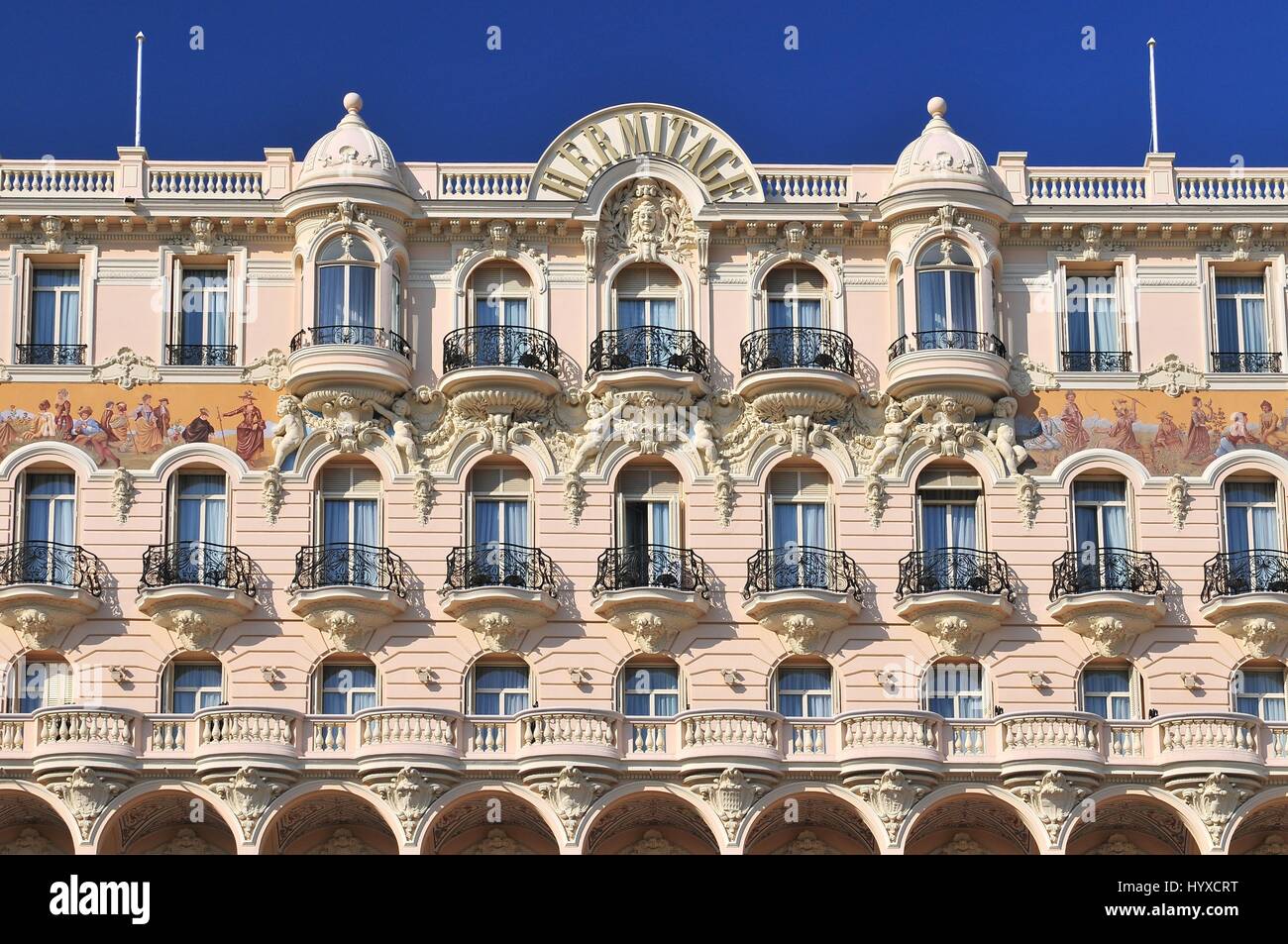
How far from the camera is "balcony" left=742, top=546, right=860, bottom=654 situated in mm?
61594

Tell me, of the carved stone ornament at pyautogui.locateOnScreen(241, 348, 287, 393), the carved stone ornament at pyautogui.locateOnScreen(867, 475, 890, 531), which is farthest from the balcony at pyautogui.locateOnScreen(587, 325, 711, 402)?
the carved stone ornament at pyautogui.locateOnScreen(241, 348, 287, 393)

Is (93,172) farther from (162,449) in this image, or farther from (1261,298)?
(1261,298)

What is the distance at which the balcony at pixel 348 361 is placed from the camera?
205 ft

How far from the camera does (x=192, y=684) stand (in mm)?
61812

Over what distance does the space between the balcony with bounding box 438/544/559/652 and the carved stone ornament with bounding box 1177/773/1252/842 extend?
1319 cm

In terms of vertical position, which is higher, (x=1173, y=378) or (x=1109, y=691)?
(x=1173, y=378)

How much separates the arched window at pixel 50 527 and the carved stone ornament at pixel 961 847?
18.2 m

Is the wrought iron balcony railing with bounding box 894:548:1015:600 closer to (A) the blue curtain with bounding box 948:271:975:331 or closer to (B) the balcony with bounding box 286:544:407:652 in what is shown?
(A) the blue curtain with bounding box 948:271:975:331

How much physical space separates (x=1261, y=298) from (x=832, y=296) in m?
9.14

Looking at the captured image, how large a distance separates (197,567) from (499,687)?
6.58 meters

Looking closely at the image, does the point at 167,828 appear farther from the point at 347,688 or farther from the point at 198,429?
the point at 198,429

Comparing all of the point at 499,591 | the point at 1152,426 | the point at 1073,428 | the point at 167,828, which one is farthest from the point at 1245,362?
the point at 167,828

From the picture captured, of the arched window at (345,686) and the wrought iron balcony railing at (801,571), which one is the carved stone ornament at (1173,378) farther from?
the arched window at (345,686)
